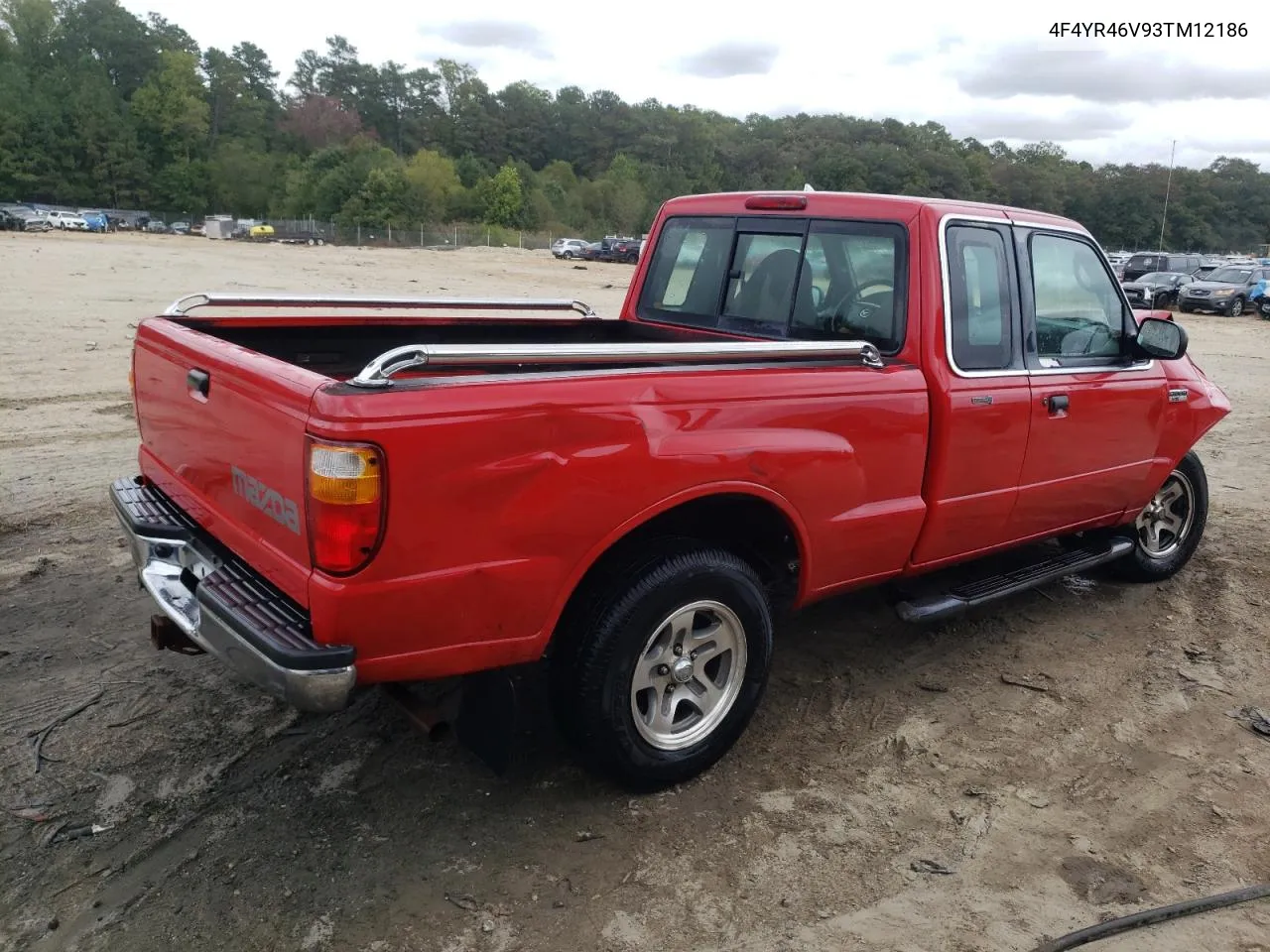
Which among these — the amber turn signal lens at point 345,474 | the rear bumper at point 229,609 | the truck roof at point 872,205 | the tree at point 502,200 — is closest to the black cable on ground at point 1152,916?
the rear bumper at point 229,609

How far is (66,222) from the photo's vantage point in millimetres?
64750

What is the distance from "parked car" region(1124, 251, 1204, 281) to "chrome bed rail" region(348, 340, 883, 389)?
32.9 m

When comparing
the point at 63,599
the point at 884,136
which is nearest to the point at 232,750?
the point at 63,599

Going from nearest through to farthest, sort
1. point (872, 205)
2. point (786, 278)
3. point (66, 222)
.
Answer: point (872, 205), point (786, 278), point (66, 222)

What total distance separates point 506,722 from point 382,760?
2.51ft

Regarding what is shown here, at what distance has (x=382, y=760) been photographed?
3.53 meters

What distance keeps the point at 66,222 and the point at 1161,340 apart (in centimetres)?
7345

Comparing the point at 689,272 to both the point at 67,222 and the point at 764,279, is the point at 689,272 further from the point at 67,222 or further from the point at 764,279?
the point at 67,222

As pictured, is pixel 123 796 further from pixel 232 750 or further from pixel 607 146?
pixel 607 146

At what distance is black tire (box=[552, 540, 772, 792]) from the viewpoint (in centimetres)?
307

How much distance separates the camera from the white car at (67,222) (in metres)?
63.8

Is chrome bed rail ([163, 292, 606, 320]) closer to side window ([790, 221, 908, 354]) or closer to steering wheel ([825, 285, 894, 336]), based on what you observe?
side window ([790, 221, 908, 354])

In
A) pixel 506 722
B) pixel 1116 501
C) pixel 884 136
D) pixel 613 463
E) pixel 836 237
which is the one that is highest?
pixel 884 136

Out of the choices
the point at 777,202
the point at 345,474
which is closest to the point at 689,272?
the point at 777,202
